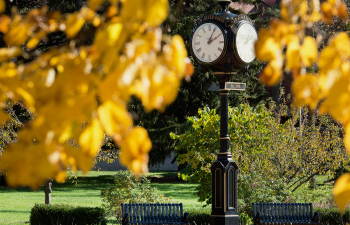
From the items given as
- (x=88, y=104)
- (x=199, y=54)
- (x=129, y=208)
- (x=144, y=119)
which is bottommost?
(x=129, y=208)

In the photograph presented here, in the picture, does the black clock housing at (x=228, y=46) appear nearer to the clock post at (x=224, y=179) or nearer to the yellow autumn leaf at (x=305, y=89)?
the clock post at (x=224, y=179)

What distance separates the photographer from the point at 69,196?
57.2 ft

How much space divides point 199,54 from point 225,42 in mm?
435

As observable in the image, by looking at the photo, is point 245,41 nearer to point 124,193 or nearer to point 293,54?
point 293,54

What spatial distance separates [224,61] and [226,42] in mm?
250

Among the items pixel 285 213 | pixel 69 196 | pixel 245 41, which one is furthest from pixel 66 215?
pixel 69 196

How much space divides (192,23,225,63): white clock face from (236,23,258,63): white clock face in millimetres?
216

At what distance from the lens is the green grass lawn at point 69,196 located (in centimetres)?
1279

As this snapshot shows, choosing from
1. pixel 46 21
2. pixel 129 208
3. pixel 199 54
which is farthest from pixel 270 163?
pixel 46 21

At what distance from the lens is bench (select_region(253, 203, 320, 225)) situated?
8.28m

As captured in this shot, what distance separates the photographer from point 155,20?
1065mm

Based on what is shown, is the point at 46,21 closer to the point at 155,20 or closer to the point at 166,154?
the point at 155,20

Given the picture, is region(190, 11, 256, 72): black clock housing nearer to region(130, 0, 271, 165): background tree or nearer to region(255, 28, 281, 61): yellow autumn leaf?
region(255, 28, 281, 61): yellow autumn leaf

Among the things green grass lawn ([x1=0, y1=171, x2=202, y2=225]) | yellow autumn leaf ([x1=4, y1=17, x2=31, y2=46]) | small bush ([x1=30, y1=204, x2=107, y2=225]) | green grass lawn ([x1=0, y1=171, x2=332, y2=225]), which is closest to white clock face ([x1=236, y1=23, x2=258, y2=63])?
yellow autumn leaf ([x1=4, y1=17, x2=31, y2=46])
